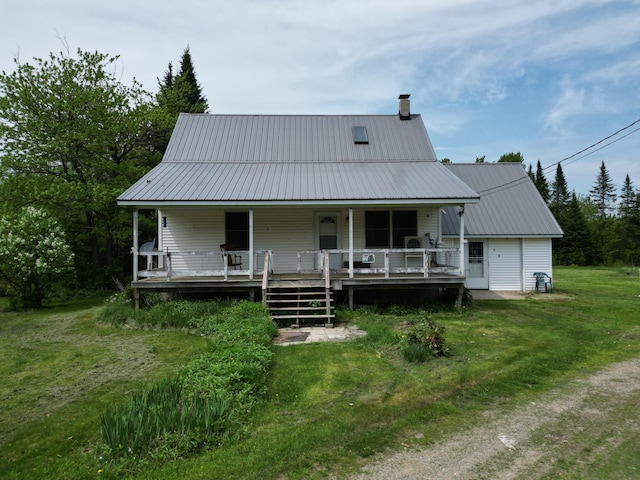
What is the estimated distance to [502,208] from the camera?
53.8ft

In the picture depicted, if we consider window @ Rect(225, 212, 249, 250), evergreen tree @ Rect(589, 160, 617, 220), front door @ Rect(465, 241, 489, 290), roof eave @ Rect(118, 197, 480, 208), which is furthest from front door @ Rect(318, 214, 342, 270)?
evergreen tree @ Rect(589, 160, 617, 220)

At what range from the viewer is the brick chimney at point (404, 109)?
1686 centimetres

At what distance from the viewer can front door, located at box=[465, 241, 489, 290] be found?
1567 centimetres

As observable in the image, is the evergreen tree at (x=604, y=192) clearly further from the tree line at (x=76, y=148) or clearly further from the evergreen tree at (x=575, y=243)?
the tree line at (x=76, y=148)

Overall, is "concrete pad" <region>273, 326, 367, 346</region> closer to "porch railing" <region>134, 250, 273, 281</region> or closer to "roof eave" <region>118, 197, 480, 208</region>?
"porch railing" <region>134, 250, 273, 281</region>

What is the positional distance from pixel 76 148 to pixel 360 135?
42.6 feet

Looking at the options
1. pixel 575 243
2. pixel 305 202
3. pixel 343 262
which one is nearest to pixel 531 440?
pixel 305 202

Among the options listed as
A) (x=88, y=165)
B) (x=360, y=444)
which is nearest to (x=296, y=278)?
(x=360, y=444)

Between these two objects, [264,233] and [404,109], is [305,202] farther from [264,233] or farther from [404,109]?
[404,109]

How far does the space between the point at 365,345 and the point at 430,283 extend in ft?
13.1

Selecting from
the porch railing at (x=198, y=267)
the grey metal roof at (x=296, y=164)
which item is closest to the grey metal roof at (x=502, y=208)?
the grey metal roof at (x=296, y=164)

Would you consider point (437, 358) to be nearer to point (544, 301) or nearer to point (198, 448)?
point (198, 448)

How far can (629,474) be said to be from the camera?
351cm

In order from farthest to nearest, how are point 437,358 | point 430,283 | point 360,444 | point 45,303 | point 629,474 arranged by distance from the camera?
point 45,303
point 430,283
point 437,358
point 360,444
point 629,474
